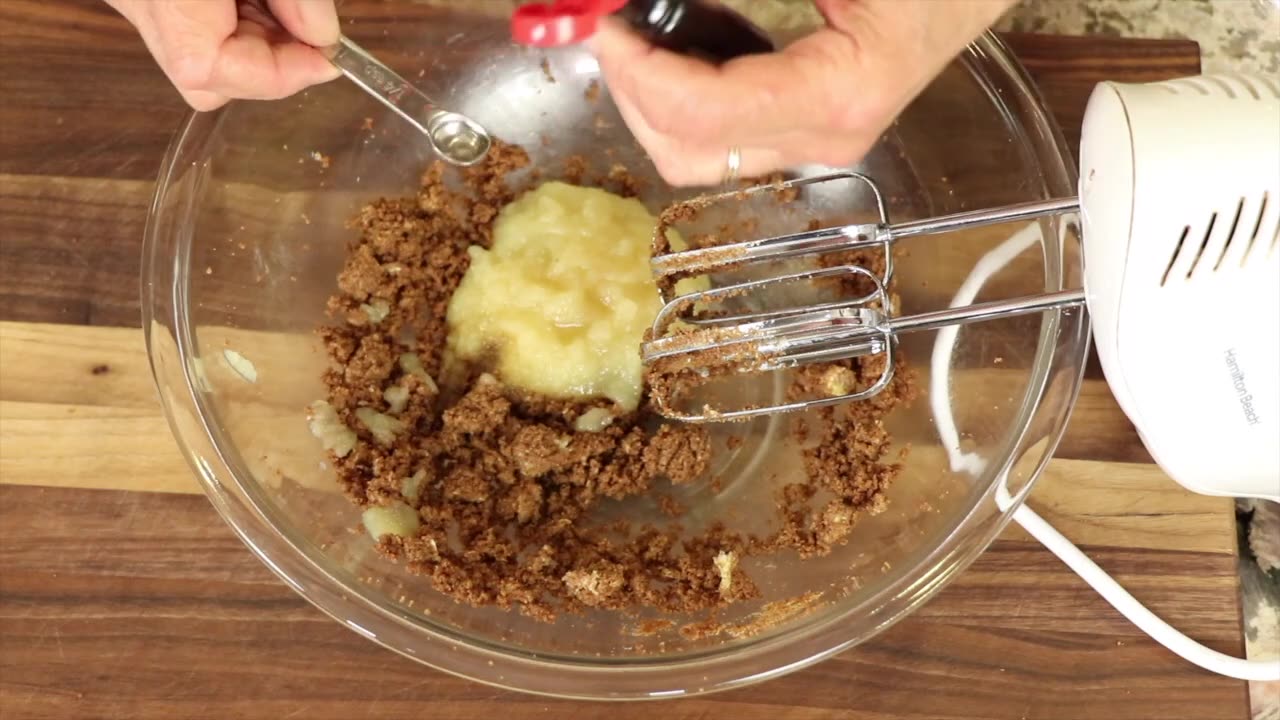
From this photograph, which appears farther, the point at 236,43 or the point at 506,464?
the point at 506,464

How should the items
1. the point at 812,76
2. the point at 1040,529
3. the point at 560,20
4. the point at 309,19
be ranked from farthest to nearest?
the point at 1040,529 < the point at 309,19 < the point at 812,76 < the point at 560,20

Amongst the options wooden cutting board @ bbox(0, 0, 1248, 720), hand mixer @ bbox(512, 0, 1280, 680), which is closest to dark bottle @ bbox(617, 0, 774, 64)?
hand mixer @ bbox(512, 0, 1280, 680)

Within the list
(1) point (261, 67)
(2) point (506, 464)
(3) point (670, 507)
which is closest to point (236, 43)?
(1) point (261, 67)

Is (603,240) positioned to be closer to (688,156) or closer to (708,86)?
(688,156)

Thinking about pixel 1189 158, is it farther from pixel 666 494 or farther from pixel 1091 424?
pixel 666 494

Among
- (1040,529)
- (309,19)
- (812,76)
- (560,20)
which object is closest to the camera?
(560,20)

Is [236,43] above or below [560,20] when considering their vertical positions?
below
